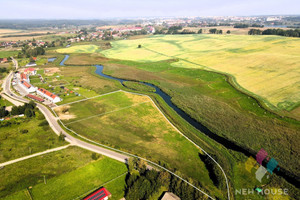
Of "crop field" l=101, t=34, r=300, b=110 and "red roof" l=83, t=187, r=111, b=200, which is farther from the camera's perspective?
"crop field" l=101, t=34, r=300, b=110

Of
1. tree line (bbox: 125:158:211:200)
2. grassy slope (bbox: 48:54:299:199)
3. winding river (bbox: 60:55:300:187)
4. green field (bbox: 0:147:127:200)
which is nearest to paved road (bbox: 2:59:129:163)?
green field (bbox: 0:147:127:200)

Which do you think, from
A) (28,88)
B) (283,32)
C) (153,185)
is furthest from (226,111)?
(283,32)

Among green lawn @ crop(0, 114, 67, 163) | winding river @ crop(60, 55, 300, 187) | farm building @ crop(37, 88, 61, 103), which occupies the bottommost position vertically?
winding river @ crop(60, 55, 300, 187)

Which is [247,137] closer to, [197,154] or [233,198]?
[197,154]

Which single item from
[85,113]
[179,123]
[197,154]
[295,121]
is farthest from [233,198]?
[85,113]

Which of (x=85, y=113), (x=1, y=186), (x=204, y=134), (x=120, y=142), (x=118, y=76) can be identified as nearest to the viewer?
(x=1, y=186)

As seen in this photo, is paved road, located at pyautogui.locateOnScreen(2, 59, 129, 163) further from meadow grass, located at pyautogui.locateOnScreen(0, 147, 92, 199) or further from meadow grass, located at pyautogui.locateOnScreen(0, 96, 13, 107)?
meadow grass, located at pyautogui.locateOnScreen(0, 147, 92, 199)

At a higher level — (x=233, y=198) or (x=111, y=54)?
(x=111, y=54)
